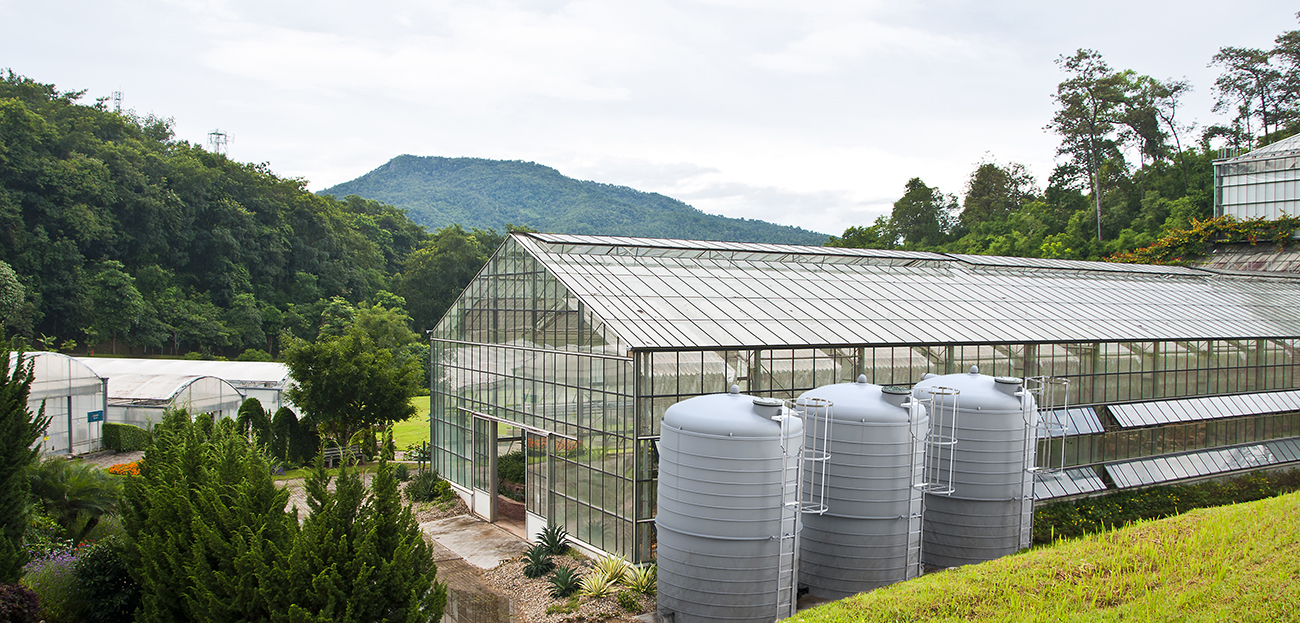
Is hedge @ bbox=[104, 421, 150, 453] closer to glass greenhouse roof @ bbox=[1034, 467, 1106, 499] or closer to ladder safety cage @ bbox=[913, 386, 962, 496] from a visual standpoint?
ladder safety cage @ bbox=[913, 386, 962, 496]

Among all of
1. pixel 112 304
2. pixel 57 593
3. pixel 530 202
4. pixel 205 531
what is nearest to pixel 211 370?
pixel 112 304

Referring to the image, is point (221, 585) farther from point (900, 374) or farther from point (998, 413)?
point (900, 374)

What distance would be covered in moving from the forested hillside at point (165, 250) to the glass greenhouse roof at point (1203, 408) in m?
46.1

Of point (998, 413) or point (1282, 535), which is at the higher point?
point (998, 413)

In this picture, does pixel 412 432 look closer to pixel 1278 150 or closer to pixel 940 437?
pixel 940 437

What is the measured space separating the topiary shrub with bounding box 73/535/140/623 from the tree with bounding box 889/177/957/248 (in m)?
65.4

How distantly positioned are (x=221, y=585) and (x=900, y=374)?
1487cm

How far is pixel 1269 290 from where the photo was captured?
104ft

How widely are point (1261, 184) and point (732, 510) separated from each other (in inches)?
1812

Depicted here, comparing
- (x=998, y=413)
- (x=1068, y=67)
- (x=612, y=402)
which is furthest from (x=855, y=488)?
(x=1068, y=67)

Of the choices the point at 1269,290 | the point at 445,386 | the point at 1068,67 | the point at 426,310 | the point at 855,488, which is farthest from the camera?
the point at 426,310

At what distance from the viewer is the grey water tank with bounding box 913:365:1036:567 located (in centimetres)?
1519

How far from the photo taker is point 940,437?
15.3 m

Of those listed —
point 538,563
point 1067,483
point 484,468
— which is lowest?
point 538,563
